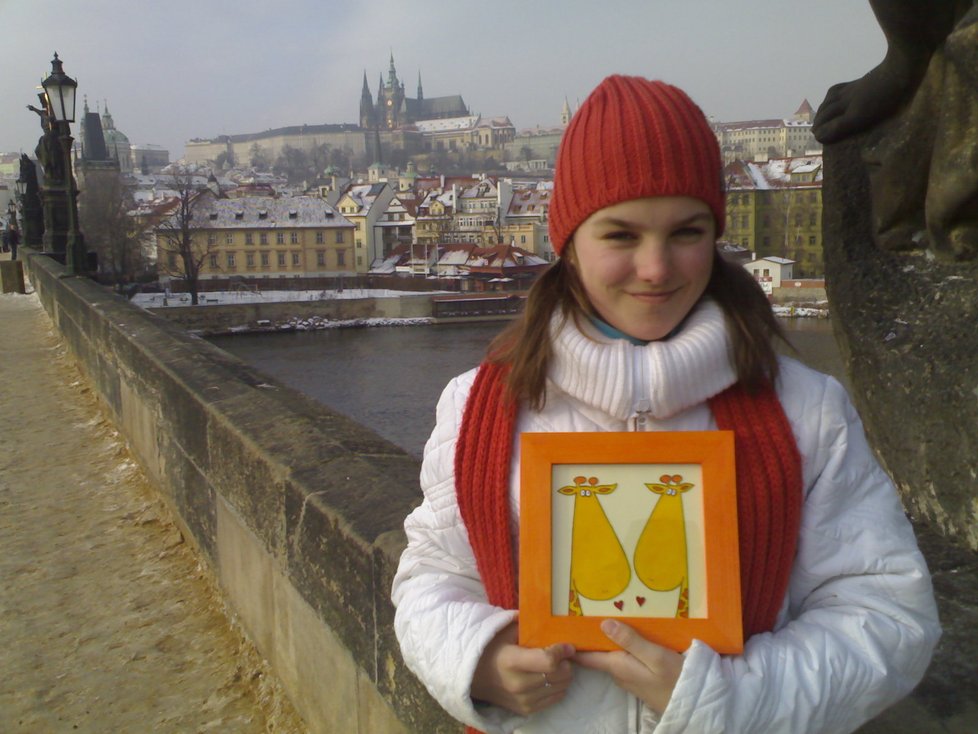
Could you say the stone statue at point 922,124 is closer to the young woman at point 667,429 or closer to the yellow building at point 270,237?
the young woman at point 667,429

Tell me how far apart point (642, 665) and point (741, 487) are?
0.25m

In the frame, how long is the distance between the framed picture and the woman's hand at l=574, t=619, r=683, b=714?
0.03 metres

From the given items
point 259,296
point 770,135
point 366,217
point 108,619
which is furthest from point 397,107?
point 108,619

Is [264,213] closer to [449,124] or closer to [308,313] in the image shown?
[308,313]

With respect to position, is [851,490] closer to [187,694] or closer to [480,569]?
[480,569]

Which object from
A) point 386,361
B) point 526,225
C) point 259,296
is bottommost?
point 386,361

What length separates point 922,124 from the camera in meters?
2.02

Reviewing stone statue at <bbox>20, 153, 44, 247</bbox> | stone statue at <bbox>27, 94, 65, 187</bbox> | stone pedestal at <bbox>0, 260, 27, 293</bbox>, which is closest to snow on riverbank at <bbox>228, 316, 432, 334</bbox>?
stone statue at <bbox>20, 153, 44, 247</bbox>

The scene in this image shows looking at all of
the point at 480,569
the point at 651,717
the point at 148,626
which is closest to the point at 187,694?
the point at 148,626

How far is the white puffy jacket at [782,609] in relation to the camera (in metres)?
1.16

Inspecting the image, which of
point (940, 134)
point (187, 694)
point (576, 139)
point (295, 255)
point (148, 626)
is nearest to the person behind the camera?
point (576, 139)

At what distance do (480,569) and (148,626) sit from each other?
240 centimetres

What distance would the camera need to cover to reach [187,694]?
297cm

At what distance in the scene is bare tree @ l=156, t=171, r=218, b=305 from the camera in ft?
188
